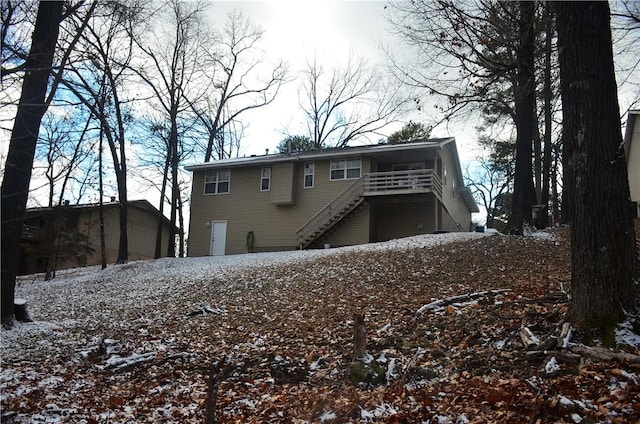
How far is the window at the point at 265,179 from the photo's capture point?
22875 mm

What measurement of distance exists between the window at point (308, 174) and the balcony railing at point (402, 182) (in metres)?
2.88

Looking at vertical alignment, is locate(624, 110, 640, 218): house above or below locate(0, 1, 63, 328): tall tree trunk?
above

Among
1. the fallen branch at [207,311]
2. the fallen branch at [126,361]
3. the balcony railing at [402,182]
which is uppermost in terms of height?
the balcony railing at [402,182]

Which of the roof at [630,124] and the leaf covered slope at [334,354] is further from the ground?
the roof at [630,124]

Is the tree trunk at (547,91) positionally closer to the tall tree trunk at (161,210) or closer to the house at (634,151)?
the house at (634,151)

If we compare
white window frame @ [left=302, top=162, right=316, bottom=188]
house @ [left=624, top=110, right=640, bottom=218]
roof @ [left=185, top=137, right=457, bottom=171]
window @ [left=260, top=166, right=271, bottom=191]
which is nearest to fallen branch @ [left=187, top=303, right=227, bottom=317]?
→ roof @ [left=185, top=137, right=457, bottom=171]

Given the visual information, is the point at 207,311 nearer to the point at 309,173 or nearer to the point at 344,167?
the point at 344,167

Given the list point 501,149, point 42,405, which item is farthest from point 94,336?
point 501,149

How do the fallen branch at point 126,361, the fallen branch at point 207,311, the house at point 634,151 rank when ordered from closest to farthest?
the fallen branch at point 126,361 < the fallen branch at point 207,311 < the house at point 634,151

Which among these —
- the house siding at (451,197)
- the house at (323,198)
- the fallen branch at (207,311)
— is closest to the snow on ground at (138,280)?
the fallen branch at (207,311)

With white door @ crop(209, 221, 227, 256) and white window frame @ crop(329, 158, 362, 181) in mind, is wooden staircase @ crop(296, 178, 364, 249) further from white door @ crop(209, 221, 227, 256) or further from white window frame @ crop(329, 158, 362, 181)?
white door @ crop(209, 221, 227, 256)

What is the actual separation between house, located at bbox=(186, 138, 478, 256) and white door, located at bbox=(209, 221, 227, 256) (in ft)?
0.16

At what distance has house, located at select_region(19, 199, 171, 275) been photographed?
64.1 feet

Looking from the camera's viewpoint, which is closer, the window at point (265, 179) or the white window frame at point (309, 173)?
the white window frame at point (309, 173)
